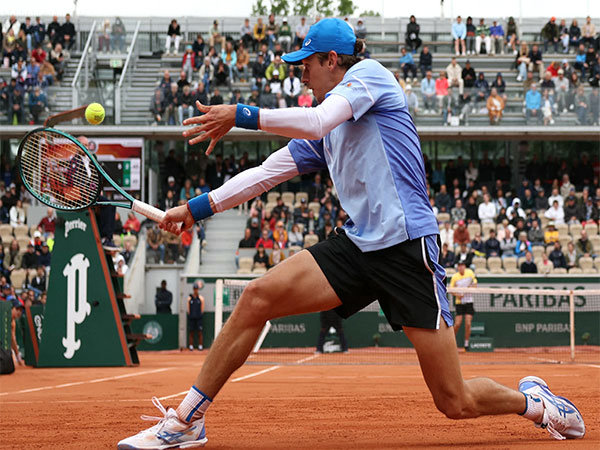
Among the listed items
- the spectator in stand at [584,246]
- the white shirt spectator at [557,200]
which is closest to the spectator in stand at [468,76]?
the white shirt spectator at [557,200]

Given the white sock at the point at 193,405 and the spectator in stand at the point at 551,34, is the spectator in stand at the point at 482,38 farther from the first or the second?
the white sock at the point at 193,405

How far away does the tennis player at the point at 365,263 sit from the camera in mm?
4664

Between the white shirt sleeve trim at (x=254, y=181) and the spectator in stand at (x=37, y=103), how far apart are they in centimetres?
2434

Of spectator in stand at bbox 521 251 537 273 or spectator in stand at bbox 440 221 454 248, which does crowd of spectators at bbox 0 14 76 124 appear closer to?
spectator in stand at bbox 440 221 454 248

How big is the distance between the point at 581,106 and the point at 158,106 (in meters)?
13.2

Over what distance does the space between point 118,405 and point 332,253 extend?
11.7 ft

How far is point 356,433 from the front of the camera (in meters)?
5.56

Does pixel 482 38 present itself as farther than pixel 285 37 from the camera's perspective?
Yes

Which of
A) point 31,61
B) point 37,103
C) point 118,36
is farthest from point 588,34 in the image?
point 31,61

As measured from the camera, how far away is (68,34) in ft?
108

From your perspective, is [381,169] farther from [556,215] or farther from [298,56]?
[556,215]

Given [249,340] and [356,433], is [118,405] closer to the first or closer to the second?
[356,433]

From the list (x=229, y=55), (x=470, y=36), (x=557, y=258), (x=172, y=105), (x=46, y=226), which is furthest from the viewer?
(x=470, y=36)

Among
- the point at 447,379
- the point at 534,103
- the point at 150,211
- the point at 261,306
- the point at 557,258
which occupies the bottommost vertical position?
the point at 557,258
